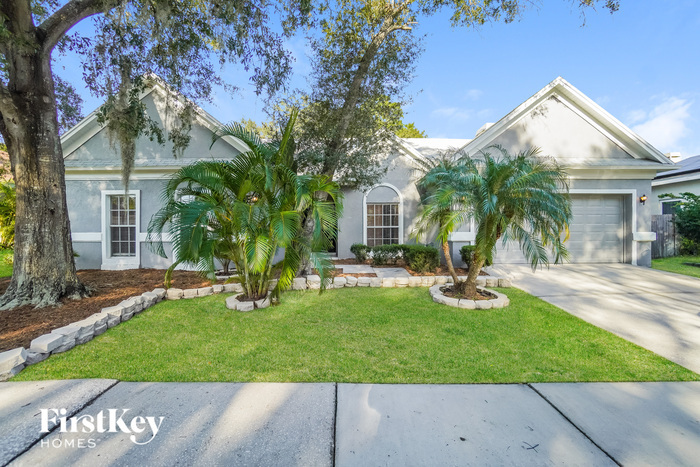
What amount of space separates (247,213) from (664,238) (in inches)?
596

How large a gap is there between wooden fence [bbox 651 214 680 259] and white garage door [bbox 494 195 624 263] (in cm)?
332

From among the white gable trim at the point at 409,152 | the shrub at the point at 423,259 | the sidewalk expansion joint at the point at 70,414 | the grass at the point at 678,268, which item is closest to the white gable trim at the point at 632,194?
the grass at the point at 678,268

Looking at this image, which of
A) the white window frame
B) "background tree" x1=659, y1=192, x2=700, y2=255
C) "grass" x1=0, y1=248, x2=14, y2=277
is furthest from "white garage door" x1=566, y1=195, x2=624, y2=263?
"grass" x1=0, y1=248, x2=14, y2=277

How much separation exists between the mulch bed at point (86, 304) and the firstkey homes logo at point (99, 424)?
2017 millimetres

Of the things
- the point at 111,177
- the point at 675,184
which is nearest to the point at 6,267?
the point at 111,177

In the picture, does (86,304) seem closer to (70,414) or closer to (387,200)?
(70,414)

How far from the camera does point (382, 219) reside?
9797mm

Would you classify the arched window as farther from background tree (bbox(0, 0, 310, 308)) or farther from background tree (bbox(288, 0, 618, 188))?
background tree (bbox(0, 0, 310, 308))

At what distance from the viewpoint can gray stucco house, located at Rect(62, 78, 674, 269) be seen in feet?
27.9

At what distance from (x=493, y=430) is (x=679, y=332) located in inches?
155

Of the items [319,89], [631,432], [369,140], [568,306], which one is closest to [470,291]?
[568,306]

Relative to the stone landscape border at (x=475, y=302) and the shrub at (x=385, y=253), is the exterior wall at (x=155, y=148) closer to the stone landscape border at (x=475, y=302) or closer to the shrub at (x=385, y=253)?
the shrub at (x=385, y=253)

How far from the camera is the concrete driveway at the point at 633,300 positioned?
3729 mm

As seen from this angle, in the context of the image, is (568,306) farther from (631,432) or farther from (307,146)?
(307,146)
